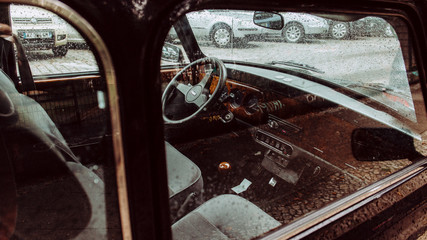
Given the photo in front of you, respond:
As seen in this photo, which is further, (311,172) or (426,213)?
(311,172)

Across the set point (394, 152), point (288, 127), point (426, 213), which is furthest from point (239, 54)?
point (426, 213)

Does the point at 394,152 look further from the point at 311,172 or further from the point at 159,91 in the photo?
the point at 159,91

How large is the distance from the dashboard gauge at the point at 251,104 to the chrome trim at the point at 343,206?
1.41 metres

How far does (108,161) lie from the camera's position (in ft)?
2.68

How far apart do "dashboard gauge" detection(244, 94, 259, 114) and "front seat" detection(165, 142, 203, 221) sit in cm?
95

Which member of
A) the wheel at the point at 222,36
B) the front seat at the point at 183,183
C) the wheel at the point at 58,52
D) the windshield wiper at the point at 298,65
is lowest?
the front seat at the point at 183,183

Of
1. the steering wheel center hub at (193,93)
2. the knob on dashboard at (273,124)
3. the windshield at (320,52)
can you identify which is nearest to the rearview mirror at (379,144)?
the windshield at (320,52)

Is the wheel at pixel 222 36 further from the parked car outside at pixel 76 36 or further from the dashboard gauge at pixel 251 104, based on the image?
the parked car outside at pixel 76 36

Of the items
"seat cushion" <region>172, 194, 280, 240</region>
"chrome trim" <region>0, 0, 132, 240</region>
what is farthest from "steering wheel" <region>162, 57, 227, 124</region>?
"chrome trim" <region>0, 0, 132, 240</region>

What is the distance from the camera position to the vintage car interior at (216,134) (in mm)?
788

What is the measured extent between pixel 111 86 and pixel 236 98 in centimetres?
228

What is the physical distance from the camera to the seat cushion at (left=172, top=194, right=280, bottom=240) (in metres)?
1.31

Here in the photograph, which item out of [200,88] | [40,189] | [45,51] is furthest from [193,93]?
[40,189]

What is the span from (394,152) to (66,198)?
6.72ft
